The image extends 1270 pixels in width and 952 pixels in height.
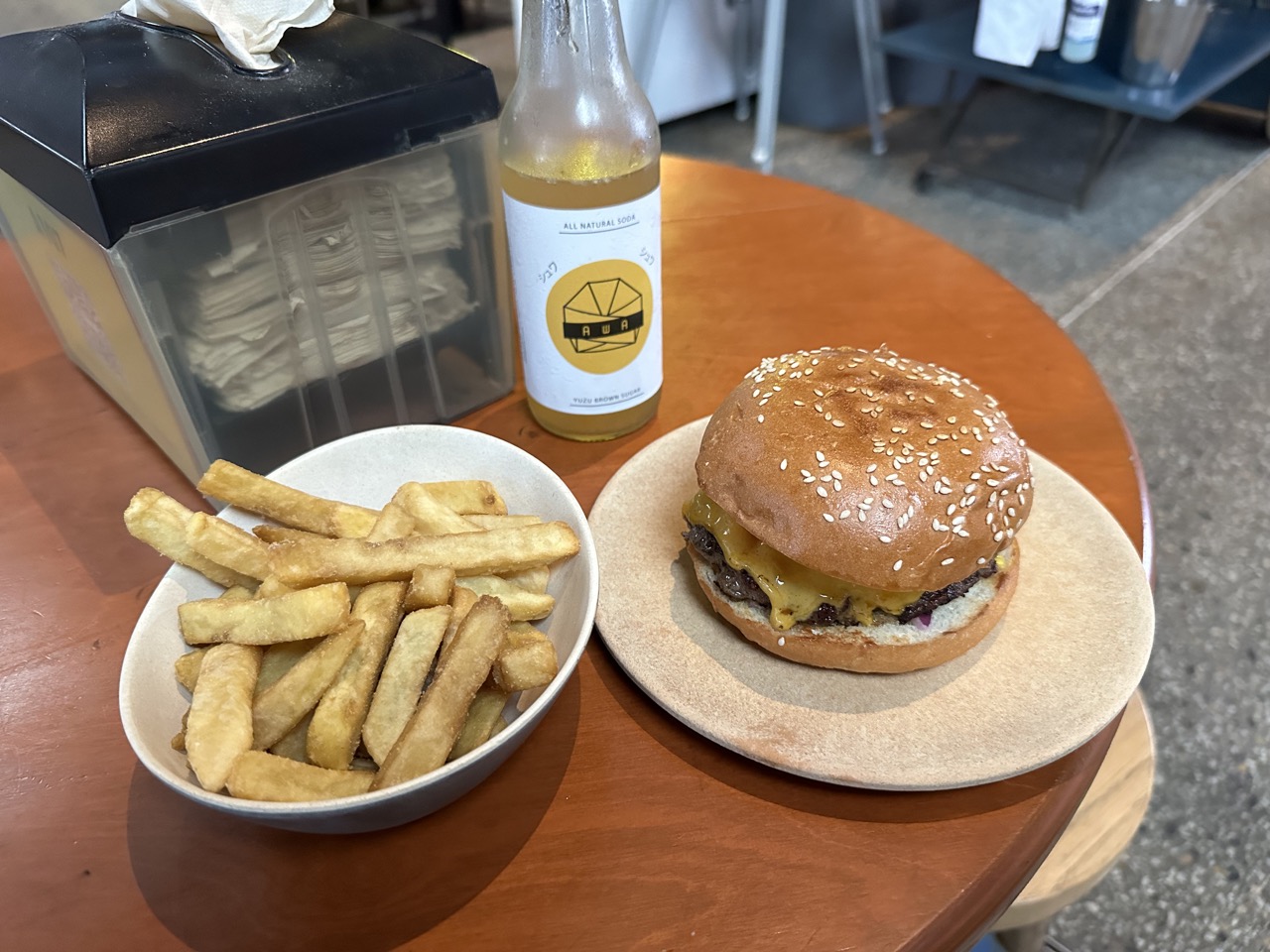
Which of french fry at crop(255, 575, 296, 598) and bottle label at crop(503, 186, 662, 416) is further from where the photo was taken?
bottle label at crop(503, 186, 662, 416)

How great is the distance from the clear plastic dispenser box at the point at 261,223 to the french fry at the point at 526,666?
1.74 ft

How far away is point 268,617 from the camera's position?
737 mm

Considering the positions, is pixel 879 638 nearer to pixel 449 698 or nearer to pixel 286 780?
pixel 449 698

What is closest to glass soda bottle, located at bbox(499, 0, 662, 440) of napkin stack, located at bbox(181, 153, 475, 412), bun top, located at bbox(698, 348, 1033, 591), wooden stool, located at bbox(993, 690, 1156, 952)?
napkin stack, located at bbox(181, 153, 475, 412)

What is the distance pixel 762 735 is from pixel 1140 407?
92.2 inches

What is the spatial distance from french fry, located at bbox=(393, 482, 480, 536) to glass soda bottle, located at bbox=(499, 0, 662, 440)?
0.30 meters

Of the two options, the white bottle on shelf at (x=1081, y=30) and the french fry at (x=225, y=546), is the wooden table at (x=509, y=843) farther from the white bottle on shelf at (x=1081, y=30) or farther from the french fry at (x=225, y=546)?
the white bottle on shelf at (x=1081, y=30)

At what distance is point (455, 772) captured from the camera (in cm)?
66

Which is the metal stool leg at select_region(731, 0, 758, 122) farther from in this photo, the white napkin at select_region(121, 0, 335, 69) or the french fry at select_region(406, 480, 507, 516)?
the french fry at select_region(406, 480, 507, 516)

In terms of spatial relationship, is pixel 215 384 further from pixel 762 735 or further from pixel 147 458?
pixel 762 735

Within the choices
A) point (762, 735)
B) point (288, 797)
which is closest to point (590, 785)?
point (762, 735)

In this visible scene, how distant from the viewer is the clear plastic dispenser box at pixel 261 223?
885 mm

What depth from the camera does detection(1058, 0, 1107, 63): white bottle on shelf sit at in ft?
10.8

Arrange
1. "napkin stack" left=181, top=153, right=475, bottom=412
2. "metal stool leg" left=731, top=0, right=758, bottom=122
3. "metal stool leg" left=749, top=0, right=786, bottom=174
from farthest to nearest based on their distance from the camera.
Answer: "metal stool leg" left=731, top=0, right=758, bottom=122
"metal stool leg" left=749, top=0, right=786, bottom=174
"napkin stack" left=181, top=153, right=475, bottom=412
